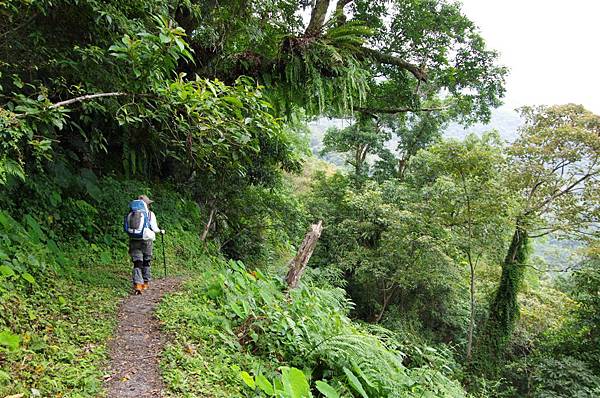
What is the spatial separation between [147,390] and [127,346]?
833 mm

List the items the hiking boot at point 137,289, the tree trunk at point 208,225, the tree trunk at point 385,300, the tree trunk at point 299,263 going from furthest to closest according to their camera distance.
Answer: the tree trunk at point 385,300
the tree trunk at point 208,225
the tree trunk at point 299,263
the hiking boot at point 137,289

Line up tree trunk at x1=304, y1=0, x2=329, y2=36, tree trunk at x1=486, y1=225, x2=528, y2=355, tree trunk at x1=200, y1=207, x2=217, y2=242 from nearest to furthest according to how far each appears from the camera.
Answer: tree trunk at x1=304, y1=0, x2=329, y2=36, tree trunk at x1=200, y1=207, x2=217, y2=242, tree trunk at x1=486, y1=225, x2=528, y2=355

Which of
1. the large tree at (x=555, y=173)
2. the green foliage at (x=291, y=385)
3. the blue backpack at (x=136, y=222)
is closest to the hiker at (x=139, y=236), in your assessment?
the blue backpack at (x=136, y=222)

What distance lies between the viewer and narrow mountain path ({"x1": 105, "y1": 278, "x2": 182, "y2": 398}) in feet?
9.49

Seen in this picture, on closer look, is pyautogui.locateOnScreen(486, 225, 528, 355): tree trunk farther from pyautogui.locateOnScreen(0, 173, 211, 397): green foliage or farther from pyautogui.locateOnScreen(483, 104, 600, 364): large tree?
pyautogui.locateOnScreen(0, 173, 211, 397): green foliage

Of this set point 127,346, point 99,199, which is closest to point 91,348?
point 127,346

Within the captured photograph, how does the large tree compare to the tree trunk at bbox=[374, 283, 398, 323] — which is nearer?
the large tree

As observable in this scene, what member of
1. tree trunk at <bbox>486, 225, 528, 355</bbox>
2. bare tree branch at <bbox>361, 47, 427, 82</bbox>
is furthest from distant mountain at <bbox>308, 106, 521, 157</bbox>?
tree trunk at <bbox>486, 225, 528, 355</bbox>

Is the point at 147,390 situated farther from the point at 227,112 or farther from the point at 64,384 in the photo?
the point at 227,112

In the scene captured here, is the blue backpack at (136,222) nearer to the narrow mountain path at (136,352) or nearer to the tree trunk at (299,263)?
the narrow mountain path at (136,352)

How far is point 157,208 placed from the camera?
878cm

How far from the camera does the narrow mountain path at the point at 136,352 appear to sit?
114 inches

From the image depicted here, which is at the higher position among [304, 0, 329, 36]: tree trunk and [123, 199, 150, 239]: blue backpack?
[304, 0, 329, 36]: tree trunk

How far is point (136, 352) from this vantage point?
3467mm
